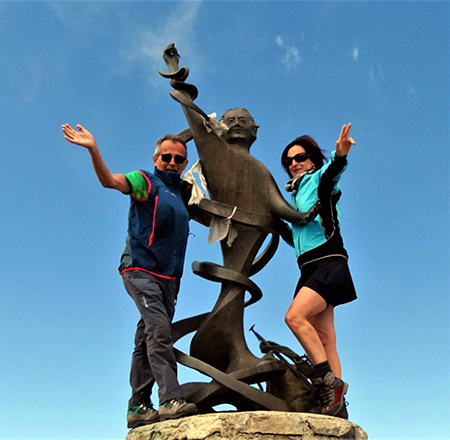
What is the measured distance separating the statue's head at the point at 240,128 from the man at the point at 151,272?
3.00 ft

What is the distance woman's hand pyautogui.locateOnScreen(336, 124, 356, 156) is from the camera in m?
4.52

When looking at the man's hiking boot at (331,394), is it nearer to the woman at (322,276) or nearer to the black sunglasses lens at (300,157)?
the woman at (322,276)

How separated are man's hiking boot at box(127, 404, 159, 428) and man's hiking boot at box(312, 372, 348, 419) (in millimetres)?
1247

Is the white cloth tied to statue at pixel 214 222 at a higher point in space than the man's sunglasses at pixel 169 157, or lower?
lower

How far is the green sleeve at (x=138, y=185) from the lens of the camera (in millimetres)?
4527

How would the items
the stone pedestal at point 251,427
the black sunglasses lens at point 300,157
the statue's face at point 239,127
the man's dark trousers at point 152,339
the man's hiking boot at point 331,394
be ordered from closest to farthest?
1. the stone pedestal at point 251,427
2. the man's dark trousers at point 152,339
3. the man's hiking boot at point 331,394
4. the black sunglasses lens at point 300,157
5. the statue's face at point 239,127

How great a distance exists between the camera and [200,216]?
5.31 m

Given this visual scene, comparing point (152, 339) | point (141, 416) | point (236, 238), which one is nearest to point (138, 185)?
point (236, 238)

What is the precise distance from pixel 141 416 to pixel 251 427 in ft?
2.90

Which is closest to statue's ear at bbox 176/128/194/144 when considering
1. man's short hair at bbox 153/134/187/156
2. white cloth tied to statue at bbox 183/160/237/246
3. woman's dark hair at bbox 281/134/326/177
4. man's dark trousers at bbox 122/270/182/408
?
A: man's short hair at bbox 153/134/187/156

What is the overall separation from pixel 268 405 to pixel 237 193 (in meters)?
1.79

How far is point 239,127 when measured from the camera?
538cm

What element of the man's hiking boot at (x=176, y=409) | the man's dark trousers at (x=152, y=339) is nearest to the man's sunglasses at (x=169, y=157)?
the man's dark trousers at (x=152, y=339)

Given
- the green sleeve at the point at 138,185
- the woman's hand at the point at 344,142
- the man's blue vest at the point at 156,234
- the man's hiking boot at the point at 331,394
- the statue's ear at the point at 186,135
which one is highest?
the statue's ear at the point at 186,135
